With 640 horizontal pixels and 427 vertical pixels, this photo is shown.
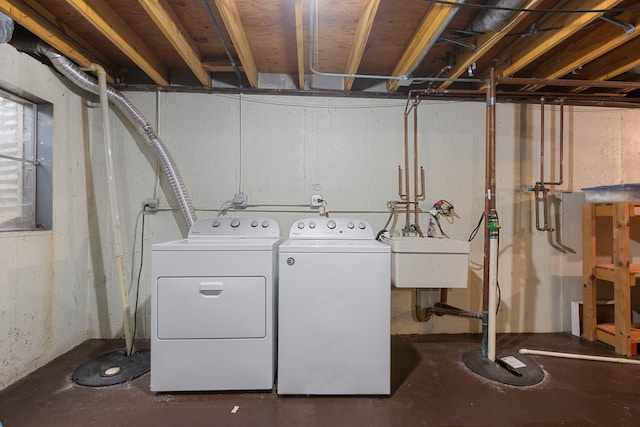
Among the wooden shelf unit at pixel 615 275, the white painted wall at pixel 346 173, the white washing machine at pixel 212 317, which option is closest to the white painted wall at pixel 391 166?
the white painted wall at pixel 346 173

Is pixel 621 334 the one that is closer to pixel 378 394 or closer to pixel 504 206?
pixel 504 206

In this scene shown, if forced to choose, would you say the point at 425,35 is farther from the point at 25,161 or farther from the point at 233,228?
the point at 25,161

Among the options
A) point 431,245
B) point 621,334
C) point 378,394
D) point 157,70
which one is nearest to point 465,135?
point 431,245

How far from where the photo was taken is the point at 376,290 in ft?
4.91

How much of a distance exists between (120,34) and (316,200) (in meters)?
1.68

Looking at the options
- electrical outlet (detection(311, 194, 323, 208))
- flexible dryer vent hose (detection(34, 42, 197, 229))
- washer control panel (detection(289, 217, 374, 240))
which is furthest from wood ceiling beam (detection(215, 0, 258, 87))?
washer control panel (detection(289, 217, 374, 240))

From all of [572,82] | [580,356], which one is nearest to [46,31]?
[572,82]

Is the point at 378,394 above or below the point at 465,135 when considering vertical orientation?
below

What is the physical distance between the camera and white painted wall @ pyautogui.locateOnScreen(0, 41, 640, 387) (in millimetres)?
2197

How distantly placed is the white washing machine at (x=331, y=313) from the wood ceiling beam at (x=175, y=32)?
4.77 feet

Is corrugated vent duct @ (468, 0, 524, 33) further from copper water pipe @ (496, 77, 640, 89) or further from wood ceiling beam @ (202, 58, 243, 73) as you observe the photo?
wood ceiling beam @ (202, 58, 243, 73)

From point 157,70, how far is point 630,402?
3.69 m

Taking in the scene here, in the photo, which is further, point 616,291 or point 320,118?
point 320,118

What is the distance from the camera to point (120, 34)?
1.71 metres
